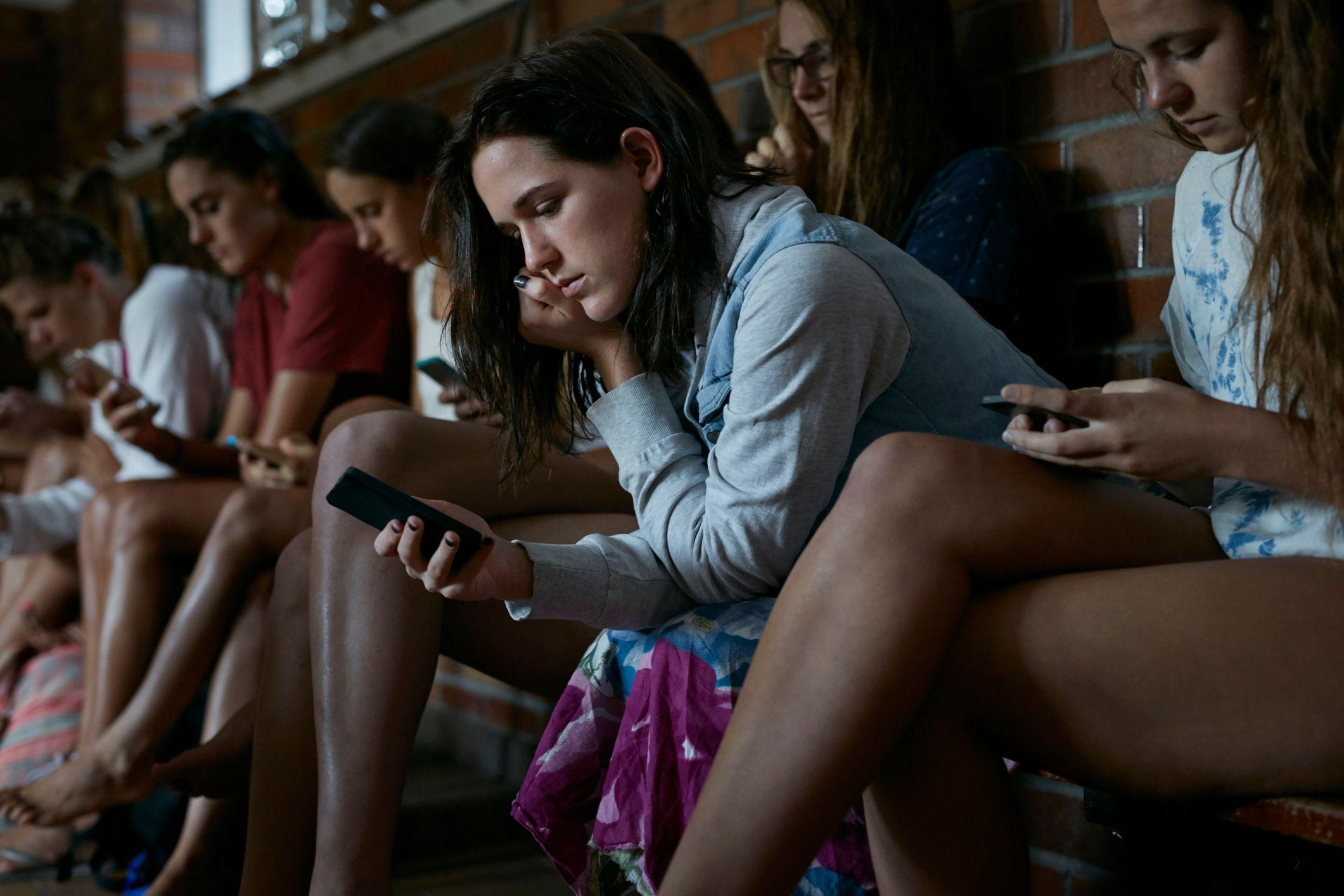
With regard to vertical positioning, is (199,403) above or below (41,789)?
above

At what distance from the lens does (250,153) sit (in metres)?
2.24

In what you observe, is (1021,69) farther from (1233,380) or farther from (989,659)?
(989,659)

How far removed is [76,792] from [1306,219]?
152 cm

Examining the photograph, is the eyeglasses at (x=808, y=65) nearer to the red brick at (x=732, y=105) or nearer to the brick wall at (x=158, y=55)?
the red brick at (x=732, y=105)

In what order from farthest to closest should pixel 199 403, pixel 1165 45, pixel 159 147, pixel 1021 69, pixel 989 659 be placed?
pixel 159 147 < pixel 199 403 < pixel 1021 69 < pixel 1165 45 < pixel 989 659

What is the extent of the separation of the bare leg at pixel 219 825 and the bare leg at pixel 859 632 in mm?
829

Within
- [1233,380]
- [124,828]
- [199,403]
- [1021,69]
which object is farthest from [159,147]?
[1233,380]

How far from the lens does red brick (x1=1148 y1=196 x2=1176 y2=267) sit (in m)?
1.29

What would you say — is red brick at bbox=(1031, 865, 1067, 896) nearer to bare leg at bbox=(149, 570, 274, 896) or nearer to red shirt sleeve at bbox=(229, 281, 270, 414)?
bare leg at bbox=(149, 570, 274, 896)

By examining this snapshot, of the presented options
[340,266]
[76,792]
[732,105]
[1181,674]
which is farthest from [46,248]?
[1181,674]

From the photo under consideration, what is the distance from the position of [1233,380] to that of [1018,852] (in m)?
0.41

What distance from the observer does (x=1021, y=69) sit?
1454mm

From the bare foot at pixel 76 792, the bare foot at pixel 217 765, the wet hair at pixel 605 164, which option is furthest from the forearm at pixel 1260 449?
the bare foot at pixel 76 792

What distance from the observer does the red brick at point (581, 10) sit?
2.17 m
